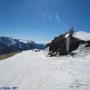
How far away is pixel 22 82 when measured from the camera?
11.0m

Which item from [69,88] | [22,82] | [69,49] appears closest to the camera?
[69,88]

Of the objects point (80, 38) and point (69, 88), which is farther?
point (80, 38)

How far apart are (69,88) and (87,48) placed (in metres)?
17.2

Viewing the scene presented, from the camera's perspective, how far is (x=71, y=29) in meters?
36.2

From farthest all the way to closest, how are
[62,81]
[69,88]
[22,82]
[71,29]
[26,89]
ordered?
1. [71,29]
2. [22,82]
3. [62,81]
4. [26,89]
5. [69,88]

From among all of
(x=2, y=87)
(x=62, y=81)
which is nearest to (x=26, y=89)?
(x=2, y=87)

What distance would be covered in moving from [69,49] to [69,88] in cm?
2009

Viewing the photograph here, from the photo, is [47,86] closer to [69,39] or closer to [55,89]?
[55,89]

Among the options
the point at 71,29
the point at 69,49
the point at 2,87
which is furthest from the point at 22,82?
the point at 71,29

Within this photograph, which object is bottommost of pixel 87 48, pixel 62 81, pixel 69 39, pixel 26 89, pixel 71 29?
pixel 26 89

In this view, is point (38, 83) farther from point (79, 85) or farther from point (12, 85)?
point (79, 85)

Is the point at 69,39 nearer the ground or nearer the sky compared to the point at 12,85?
nearer the sky

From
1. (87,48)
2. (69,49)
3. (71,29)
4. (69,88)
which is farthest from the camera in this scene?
(71,29)

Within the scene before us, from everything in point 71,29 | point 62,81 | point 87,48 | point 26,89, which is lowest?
point 26,89
